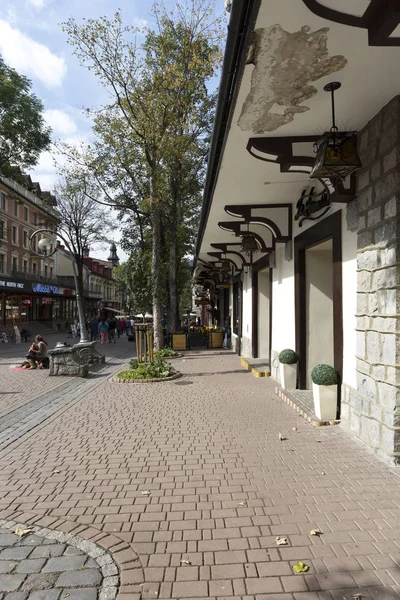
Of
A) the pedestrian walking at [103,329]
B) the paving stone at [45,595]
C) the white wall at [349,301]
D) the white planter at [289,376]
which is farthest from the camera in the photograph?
the pedestrian walking at [103,329]

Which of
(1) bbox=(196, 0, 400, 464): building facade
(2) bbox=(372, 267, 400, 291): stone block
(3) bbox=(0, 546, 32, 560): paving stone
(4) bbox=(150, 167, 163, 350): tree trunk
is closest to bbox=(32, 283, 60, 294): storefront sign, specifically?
(4) bbox=(150, 167, 163, 350): tree trunk

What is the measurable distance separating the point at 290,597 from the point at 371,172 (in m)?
3.88

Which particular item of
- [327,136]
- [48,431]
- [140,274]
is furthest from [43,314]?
[327,136]

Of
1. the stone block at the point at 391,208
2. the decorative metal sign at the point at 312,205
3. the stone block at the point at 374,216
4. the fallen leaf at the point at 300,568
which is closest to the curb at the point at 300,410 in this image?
the stone block at the point at 374,216

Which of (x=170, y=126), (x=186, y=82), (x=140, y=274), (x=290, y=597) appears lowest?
(x=290, y=597)

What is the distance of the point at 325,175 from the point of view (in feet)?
14.6

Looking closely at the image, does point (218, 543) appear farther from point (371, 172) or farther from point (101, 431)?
point (371, 172)

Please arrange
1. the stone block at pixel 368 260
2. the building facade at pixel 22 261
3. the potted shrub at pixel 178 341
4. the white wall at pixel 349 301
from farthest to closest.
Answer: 1. the building facade at pixel 22 261
2. the potted shrub at pixel 178 341
3. the white wall at pixel 349 301
4. the stone block at pixel 368 260

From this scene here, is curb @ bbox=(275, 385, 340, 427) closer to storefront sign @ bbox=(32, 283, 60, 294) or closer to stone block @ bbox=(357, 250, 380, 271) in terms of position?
stone block @ bbox=(357, 250, 380, 271)

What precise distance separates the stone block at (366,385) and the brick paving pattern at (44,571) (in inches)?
121

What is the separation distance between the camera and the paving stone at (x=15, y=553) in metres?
2.72

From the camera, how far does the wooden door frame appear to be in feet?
18.2

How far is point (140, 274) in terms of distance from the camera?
13.0 m

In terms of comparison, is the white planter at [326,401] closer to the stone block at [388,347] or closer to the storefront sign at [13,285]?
the stone block at [388,347]
